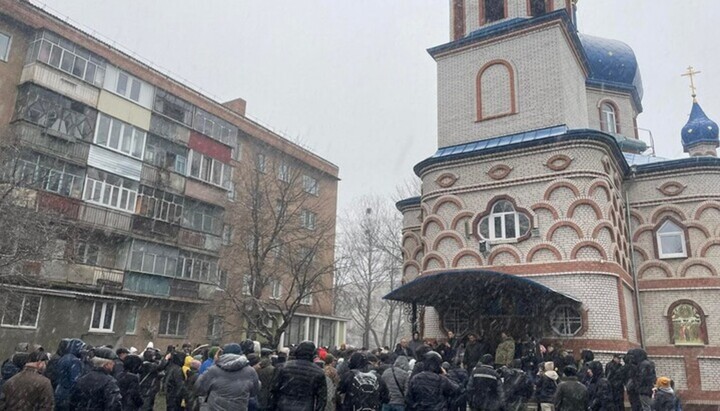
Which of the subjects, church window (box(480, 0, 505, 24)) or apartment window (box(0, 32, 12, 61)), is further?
apartment window (box(0, 32, 12, 61))

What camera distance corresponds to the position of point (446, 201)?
56.6 ft

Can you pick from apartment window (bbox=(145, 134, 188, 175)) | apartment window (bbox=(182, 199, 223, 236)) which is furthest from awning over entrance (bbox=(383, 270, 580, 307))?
apartment window (bbox=(145, 134, 188, 175))

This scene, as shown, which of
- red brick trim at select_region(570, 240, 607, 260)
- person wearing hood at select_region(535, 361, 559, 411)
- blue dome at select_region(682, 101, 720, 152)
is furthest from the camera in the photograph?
blue dome at select_region(682, 101, 720, 152)

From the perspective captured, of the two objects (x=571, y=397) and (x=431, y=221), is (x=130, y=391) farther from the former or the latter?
(x=431, y=221)

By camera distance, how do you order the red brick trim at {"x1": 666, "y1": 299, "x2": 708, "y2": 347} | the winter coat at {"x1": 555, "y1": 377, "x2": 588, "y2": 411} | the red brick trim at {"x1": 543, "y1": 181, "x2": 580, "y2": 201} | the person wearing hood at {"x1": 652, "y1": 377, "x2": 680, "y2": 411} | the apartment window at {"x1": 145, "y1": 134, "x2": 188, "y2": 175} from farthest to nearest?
the apartment window at {"x1": 145, "y1": 134, "x2": 188, "y2": 175} < the red brick trim at {"x1": 666, "y1": 299, "x2": 708, "y2": 347} < the red brick trim at {"x1": 543, "y1": 181, "x2": 580, "y2": 201} < the person wearing hood at {"x1": 652, "y1": 377, "x2": 680, "y2": 411} < the winter coat at {"x1": 555, "y1": 377, "x2": 588, "y2": 411}

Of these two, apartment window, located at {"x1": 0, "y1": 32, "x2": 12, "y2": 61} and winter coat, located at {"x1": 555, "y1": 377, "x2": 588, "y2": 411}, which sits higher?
apartment window, located at {"x1": 0, "y1": 32, "x2": 12, "y2": 61}

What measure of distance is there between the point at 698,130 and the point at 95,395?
24.2 meters

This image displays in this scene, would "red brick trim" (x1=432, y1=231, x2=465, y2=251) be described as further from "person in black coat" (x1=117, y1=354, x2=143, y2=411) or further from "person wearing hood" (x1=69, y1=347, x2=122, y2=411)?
"person wearing hood" (x1=69, y1=347, x2=122, y2=411)

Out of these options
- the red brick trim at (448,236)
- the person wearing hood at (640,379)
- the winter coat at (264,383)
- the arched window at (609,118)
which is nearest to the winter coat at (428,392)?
the winter coat at (264,383)

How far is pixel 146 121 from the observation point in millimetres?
24156

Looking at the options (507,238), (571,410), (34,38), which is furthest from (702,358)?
(34,38)

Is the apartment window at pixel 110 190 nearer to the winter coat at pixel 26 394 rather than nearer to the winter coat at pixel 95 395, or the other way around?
the winter coat at pixel 95 395

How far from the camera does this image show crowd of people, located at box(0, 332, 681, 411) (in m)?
5.64

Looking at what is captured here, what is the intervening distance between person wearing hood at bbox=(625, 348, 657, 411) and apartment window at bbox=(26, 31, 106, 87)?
71.4ft
